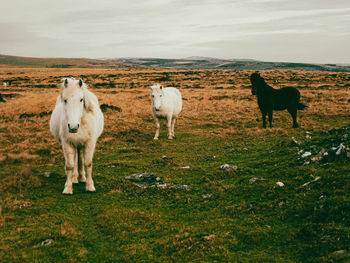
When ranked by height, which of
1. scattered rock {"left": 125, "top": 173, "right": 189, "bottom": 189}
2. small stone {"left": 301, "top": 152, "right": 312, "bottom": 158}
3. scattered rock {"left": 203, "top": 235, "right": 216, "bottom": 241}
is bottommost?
scattered rock {"left": 125, "top": 173, "right": 189, "bottom": 189}

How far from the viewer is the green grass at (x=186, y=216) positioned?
16.2ft

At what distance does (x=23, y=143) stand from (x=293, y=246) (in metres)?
13.9

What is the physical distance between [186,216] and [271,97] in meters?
13.2

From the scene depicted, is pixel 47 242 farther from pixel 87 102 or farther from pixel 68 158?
pixel 87 102

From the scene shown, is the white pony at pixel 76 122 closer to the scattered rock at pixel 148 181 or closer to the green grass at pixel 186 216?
the green grass at pixel 186 216

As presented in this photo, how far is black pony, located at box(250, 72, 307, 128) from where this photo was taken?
1762 cm

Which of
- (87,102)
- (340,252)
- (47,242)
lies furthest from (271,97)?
(47,242)

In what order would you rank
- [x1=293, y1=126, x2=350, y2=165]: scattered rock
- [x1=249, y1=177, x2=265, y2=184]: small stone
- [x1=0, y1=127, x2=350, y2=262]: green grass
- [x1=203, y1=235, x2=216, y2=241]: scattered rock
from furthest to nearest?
[x1=293, y1=126, x2=350, y2=165]: scattered rock → [x1=249, y1=177, x2=265, y2=184]: small stone → [x1=203, y1=235, x2=216, y2=241]: scattered rock → [x1=0, y1=127, x2=350, y2=262]: green grass

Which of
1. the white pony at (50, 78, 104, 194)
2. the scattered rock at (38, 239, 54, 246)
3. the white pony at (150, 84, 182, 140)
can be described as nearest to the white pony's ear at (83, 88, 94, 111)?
the white pony at (50, 78, 104, 194)

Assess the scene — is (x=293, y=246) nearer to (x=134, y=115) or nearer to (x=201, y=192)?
(x=201, y=192)

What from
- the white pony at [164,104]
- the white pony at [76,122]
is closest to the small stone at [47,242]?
the white pony at [76,122]

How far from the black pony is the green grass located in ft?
24.7

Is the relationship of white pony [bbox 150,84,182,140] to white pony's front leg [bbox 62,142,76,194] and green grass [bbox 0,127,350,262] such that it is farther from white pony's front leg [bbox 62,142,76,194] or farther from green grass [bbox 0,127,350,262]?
white pony's front leg [bbox 62,142,76,194]

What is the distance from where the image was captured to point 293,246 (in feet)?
16.2
